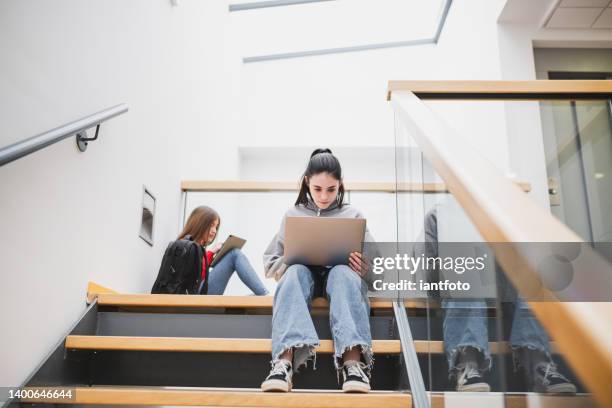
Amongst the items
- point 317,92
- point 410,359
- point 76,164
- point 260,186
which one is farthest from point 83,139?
point 317,92

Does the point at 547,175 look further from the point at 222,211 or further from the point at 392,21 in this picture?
the point at 392,21

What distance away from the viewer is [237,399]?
1.66 m

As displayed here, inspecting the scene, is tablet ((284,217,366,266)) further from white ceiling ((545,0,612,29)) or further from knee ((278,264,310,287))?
white ceiling ((545,0,612,29))

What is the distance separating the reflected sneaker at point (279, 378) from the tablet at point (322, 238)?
18.1 inches

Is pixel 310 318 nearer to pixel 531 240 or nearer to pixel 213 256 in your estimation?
pixel 531 240

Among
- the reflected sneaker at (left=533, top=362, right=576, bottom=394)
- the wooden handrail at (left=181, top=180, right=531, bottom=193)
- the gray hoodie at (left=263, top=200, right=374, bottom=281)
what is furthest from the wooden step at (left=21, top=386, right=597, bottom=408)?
the wooden handrail at (left=181, top=180, right=531, bottom=193)

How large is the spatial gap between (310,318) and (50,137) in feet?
3.30

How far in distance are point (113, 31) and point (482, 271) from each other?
2.26 metres

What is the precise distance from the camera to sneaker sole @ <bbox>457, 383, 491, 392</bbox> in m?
1.13

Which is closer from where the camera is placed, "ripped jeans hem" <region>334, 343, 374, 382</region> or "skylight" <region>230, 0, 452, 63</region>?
"ripped jeans hem" <region>334, 343, 374, 382</region>

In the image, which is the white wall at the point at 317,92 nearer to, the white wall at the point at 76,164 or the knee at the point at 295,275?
the white wall at the point at 76,164

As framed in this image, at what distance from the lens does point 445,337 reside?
1457mm

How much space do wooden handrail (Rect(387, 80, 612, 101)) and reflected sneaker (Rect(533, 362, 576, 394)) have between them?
147cm

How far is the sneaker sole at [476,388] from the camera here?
3.71 ft
